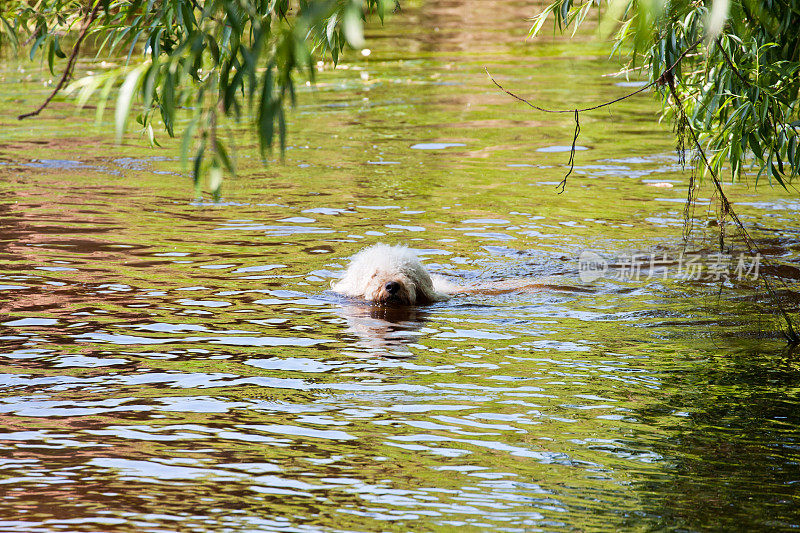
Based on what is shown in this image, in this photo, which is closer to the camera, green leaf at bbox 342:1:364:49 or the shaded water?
green leaf at bbox 342:1:364:49

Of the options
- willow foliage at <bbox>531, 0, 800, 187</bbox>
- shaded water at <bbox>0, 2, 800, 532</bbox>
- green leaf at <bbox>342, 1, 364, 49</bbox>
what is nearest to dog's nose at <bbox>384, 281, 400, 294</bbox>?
shaded water at <bbox>0, 2, 800, 532</bbox>

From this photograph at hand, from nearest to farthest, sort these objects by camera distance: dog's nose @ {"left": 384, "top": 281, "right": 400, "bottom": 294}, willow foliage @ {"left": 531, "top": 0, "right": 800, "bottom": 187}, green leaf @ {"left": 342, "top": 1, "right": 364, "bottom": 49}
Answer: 1. green leaf @ {"left": 342, "top": 1, "right": 364, "bottom": 49}
2. willow foliage @ {"left": 531, "top": 0, "right": 800, "bottom": 187}
3. dog's nose @ {"left": 384, "top": 281, "right": 400, "bottom": 294}

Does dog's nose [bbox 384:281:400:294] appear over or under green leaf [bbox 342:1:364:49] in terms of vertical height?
under

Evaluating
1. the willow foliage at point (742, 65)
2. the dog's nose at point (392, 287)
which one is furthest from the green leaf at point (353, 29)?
the dog's nose at point (392, 287)

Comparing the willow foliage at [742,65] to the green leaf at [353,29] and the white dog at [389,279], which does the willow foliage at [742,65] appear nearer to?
the white dog at [389,279]

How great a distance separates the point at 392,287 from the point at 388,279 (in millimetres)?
109

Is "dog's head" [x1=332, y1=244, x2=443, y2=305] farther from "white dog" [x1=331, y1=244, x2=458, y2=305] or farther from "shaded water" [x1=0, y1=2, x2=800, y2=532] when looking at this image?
"shaded water" [x1=0, y1=2, x2=800, y2=532]

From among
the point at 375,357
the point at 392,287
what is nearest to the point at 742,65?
the point at 392,287

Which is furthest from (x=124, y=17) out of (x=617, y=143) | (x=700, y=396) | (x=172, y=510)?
(x=617, y=143)

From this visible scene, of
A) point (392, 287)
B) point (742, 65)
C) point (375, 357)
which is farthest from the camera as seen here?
point (392, 287)

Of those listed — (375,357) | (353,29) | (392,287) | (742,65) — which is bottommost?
(375,357)

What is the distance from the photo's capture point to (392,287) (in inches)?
396

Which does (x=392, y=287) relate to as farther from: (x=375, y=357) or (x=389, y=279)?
(x=375, y=357)

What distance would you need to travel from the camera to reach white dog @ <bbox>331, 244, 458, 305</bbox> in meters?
10.1
